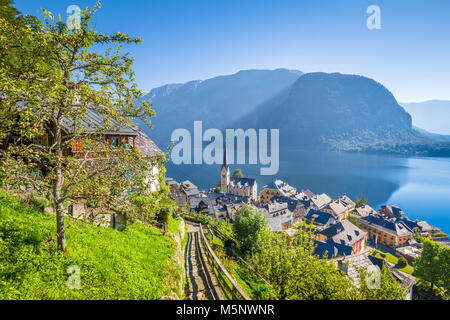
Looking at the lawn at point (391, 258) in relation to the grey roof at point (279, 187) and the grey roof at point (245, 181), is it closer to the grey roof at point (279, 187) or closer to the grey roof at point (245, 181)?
the grey roof at point (279, 187)

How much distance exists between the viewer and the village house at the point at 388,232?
62.5 m

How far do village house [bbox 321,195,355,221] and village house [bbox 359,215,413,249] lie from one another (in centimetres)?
1008

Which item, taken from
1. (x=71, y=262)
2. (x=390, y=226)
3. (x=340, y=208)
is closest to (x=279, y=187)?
(x=340, y=208)

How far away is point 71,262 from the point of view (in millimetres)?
7727

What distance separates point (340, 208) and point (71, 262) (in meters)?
92.9

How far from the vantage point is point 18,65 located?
7191 millimetres

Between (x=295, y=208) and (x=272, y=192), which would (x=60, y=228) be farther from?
(x=272, y=192)

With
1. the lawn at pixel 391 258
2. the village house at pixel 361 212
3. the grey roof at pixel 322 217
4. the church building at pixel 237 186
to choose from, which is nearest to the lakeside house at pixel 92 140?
the lawn at pixel 391 258
